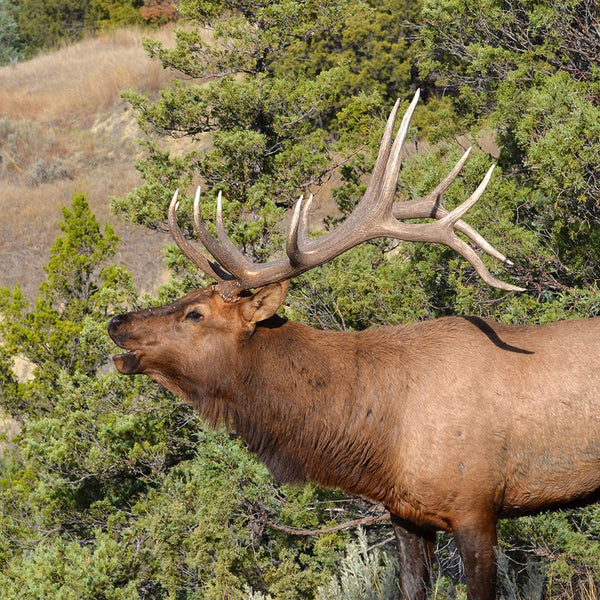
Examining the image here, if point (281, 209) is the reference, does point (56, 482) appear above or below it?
below

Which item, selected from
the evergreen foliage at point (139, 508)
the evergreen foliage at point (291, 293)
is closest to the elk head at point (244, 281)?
the evergreen foliage at point (291, 293)

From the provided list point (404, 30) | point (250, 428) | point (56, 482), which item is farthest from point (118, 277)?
point (404, 30)

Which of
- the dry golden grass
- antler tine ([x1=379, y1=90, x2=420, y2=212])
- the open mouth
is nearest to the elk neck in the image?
the open mouth

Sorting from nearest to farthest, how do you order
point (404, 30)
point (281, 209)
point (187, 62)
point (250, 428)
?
point (250, 428) < point (281, 209) < point (187, 62) < point (404, 30)

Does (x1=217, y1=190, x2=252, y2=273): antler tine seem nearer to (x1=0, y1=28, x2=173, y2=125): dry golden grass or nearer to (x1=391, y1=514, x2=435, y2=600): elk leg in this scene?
(x1=391, y1=514, x2=435, y2=600): elk leg

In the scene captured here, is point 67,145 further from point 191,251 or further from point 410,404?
point 410,404

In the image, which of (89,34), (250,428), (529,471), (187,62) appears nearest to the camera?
(529,471)

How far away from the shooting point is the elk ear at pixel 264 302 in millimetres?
4363

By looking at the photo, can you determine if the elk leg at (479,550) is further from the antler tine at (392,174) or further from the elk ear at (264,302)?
the antler tine at (392,174)

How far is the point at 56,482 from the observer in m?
7.24

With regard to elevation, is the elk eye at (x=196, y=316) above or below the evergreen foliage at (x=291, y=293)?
above

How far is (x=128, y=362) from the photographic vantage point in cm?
445

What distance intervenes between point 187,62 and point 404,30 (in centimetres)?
907

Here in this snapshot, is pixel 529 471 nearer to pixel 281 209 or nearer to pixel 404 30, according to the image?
pixel 281 209
